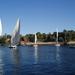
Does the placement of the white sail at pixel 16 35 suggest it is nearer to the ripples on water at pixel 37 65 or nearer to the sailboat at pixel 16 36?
the sailboat at pixel 16 36

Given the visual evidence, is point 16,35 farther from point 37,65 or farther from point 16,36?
point 37,65

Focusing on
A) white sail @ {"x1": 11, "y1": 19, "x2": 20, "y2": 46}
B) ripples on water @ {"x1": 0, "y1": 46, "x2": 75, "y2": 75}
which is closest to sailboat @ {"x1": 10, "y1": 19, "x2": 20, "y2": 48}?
white sail @ {"x1": 11, "y1": 19, "x2": 20, "y2": 46}

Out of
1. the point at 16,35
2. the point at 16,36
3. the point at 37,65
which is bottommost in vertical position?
the point at 37,65

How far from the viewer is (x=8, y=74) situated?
55969mm

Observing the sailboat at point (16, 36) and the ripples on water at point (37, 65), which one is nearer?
the ripples on water at point (37, 65)


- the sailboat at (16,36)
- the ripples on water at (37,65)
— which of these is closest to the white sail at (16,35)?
the sailboat at (16,36)

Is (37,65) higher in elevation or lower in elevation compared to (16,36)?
lower

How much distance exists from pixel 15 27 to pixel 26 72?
115547 millimetres

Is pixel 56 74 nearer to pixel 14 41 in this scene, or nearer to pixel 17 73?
pixel 17 73

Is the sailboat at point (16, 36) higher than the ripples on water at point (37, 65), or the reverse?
the sailboat at point (16, 36)

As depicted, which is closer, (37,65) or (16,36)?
(37,65)

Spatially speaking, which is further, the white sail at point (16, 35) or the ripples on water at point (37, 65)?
the white sail at point (16, 35)

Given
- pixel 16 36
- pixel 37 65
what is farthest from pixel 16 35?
pixel 37 65

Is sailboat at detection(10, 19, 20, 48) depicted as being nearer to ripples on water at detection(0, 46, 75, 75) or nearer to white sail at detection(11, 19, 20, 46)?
white sail at detection(11, 19, 20, 46)
